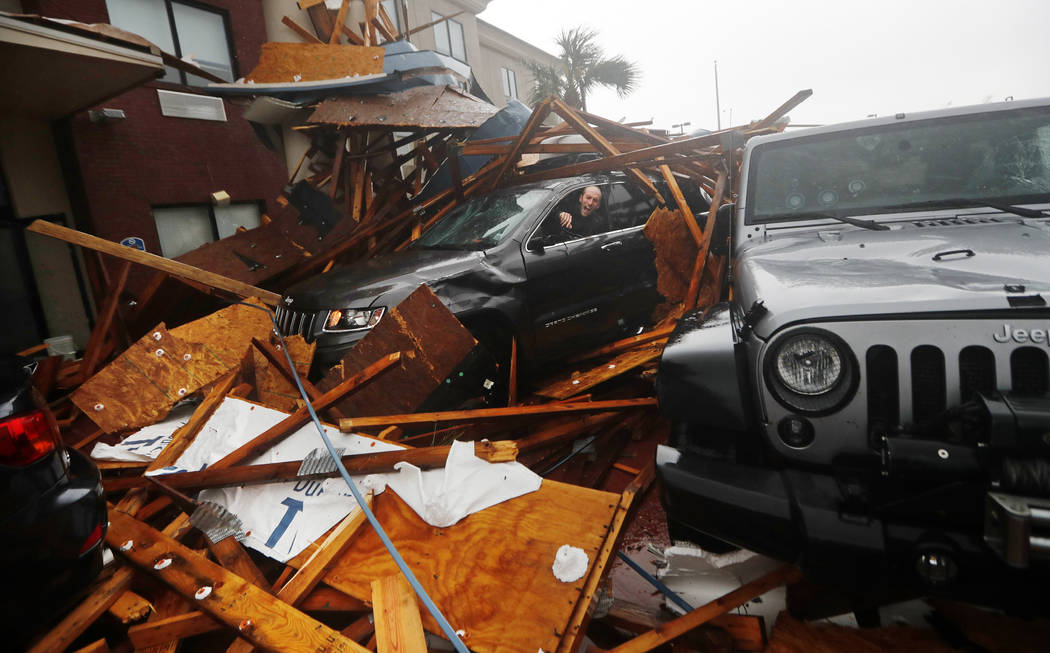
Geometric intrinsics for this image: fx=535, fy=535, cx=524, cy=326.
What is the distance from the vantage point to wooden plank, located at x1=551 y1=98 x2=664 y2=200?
18.9 ft

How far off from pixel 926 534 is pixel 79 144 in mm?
9775

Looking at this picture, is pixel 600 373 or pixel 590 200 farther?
pixel 590 200

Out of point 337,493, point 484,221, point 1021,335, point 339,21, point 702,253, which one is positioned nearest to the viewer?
point 1021,335

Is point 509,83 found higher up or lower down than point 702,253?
higher up

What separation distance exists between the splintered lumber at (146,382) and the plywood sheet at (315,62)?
4.21 m

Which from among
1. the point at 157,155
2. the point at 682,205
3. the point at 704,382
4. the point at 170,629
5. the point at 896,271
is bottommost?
the point at 170,629

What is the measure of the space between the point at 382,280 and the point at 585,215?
79.3 inches

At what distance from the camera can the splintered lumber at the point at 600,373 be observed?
431 cm

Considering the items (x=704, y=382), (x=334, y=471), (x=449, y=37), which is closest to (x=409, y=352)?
(x=334, y=471)

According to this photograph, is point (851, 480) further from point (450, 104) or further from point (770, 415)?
point (450, 104)

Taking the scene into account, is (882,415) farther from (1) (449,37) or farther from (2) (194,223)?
(1) (449,37)

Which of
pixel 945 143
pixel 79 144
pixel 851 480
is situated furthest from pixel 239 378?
pixel 79 144

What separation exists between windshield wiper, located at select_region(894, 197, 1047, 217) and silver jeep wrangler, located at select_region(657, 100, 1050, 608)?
0.02 m

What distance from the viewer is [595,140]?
241 inches
